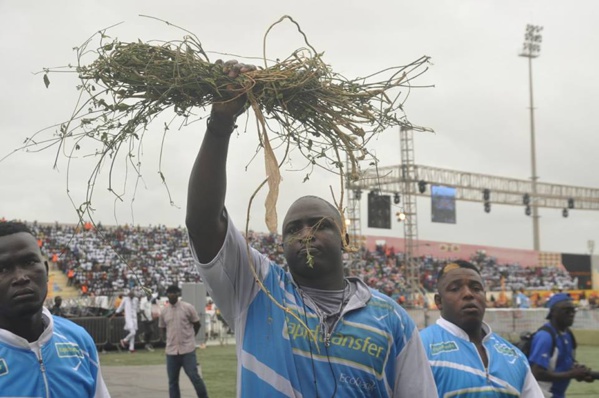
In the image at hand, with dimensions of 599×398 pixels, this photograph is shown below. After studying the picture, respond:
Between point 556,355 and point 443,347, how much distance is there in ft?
8.25

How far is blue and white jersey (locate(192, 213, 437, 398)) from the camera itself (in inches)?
109

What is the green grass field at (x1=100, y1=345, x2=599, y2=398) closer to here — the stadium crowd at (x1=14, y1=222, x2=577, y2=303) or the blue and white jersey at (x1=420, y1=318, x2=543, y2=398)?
the stadium crowd at (x1=14, y1=222, x2=577, y2=303)

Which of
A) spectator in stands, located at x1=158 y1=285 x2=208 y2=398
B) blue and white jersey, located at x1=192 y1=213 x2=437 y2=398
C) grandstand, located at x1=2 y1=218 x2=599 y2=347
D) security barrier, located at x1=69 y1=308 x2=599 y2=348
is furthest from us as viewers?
security barrier, located at x1=69 y1=308 x2=599 y2=348

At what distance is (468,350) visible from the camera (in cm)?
420

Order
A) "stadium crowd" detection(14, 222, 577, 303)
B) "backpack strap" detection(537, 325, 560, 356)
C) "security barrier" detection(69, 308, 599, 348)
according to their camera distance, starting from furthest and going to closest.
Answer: "stadium crowd" detection(14, 222, 577, 303) < "security barrier" detection(69, 308, 599, 348) < "backpack strap" detection(537, 325, 560, 356)

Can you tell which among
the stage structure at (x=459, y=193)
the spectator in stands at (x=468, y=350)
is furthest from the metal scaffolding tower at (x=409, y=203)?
the spectator in stands at (x=468, y=350)

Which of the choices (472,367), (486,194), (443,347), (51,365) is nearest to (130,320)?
(443,347)

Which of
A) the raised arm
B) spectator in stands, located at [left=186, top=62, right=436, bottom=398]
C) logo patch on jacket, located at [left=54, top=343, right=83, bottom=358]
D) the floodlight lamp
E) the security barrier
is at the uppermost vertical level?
the floodlight lamp

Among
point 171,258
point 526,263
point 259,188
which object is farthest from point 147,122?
point 526,263

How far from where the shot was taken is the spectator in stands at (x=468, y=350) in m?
4.02

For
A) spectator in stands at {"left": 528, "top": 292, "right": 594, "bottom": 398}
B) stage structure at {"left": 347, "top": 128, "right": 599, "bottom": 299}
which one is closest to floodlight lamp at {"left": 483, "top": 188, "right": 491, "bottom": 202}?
stage structure at {"left": 347, "top": 128, "right": 599, "bottom": 299}

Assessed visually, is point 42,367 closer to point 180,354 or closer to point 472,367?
point 472,367

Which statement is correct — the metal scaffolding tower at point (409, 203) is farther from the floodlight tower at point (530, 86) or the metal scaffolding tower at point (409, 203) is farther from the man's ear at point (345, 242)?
the man's ear at point (345, 242)

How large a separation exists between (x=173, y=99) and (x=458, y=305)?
2255mm
